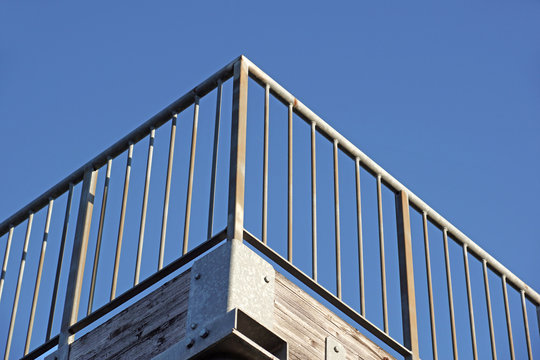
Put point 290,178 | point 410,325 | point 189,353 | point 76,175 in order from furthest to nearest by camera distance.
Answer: point 76,175 < point 410,325 < point 290,178 < point 189,353

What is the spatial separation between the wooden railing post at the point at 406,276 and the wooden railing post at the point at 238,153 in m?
1.64

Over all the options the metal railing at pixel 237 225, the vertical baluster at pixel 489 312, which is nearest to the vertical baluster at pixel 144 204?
the metal railing at pixel 237 225

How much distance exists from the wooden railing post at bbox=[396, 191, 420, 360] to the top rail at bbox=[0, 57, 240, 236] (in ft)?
5.52

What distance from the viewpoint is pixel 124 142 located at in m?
7.63

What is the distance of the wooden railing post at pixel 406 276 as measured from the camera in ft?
23.9

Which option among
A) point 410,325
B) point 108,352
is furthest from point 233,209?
point 410,325

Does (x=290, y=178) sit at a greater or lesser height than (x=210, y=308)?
greater

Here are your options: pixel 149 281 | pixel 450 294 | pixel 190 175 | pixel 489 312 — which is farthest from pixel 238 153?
pixel 489 312

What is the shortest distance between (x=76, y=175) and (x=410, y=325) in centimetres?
245

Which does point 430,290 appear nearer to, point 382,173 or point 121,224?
point 382,173

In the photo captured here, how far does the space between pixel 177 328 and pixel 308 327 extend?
2.49 feet

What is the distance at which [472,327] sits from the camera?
315 inches

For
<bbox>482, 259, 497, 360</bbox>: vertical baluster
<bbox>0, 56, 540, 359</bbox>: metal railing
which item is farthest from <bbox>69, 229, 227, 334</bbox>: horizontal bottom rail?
<bbox>482, 259, 497, 360</bbox>: vertical baluster

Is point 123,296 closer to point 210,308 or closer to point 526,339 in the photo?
point 210,308
